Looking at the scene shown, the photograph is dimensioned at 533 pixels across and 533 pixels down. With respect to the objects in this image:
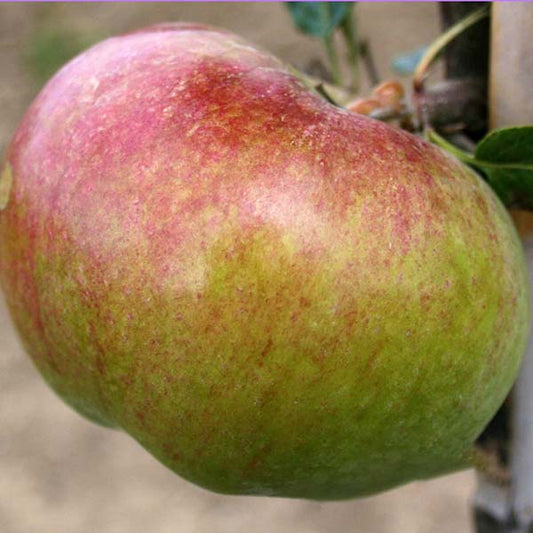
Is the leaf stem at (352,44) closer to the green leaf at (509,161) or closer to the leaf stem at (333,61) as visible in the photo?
the leaf stem at (333,61)

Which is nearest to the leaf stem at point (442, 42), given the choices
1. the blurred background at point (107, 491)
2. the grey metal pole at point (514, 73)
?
the grey metal pole at point (514, 73)

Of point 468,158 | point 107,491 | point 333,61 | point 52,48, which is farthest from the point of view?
point 52,48

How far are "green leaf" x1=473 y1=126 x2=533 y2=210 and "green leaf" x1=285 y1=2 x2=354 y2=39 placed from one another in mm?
226

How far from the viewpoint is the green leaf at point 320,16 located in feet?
2.39

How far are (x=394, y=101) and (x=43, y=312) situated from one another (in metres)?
0.24

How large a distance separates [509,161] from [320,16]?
0.82ft

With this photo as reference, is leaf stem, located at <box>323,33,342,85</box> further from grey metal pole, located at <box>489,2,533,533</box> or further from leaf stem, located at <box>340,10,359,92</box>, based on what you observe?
grey metal pole, located at <box>489,2,533,533</box>

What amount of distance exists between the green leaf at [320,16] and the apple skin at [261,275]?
8.5 inches

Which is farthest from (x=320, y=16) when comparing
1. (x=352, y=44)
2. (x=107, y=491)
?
(x=107, y=491)

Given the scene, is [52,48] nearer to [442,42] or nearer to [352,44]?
[352,44]

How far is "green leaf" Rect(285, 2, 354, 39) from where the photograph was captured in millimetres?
729

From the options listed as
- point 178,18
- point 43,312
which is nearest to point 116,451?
point 178,18

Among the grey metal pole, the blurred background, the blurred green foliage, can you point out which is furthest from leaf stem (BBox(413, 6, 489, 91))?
the blurred green foliage

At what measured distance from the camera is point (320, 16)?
0.73 meters
